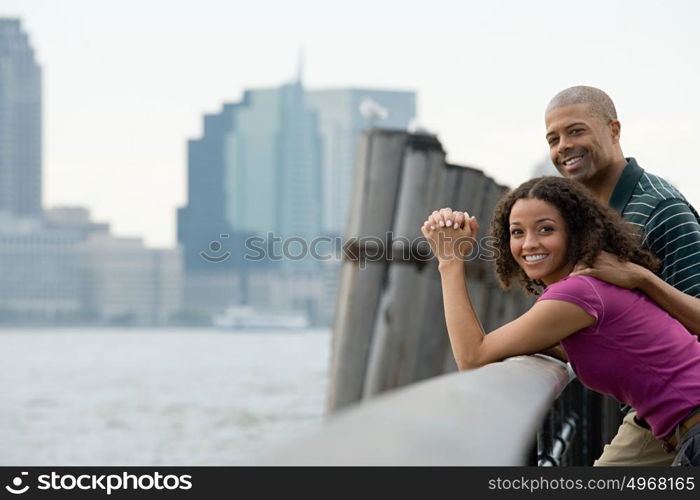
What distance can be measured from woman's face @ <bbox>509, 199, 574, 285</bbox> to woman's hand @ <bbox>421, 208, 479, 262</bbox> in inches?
4.4

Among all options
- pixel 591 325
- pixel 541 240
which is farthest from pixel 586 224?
pixel 591 325

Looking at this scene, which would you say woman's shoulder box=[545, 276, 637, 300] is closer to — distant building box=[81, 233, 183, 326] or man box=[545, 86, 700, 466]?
man box=[545, 86, 700, 466]

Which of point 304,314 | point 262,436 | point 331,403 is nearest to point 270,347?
point 304,314

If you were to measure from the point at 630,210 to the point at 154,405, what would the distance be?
44382 millimetres

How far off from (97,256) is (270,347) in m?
60.3

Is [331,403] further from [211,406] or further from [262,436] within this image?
[211,406]

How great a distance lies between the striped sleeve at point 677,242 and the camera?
2785 millimetres

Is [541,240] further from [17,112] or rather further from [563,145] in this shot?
[17,112]

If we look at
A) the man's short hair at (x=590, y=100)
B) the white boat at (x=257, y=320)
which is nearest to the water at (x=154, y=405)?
the man's short hair at (x=590, y=100)

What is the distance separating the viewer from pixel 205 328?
148 m

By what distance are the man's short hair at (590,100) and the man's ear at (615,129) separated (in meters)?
0.01

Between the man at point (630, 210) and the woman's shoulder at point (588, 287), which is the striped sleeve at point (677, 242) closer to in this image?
the man at point (630, 210)

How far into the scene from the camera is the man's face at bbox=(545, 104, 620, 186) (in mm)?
3012

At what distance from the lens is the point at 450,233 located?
8.89ft
